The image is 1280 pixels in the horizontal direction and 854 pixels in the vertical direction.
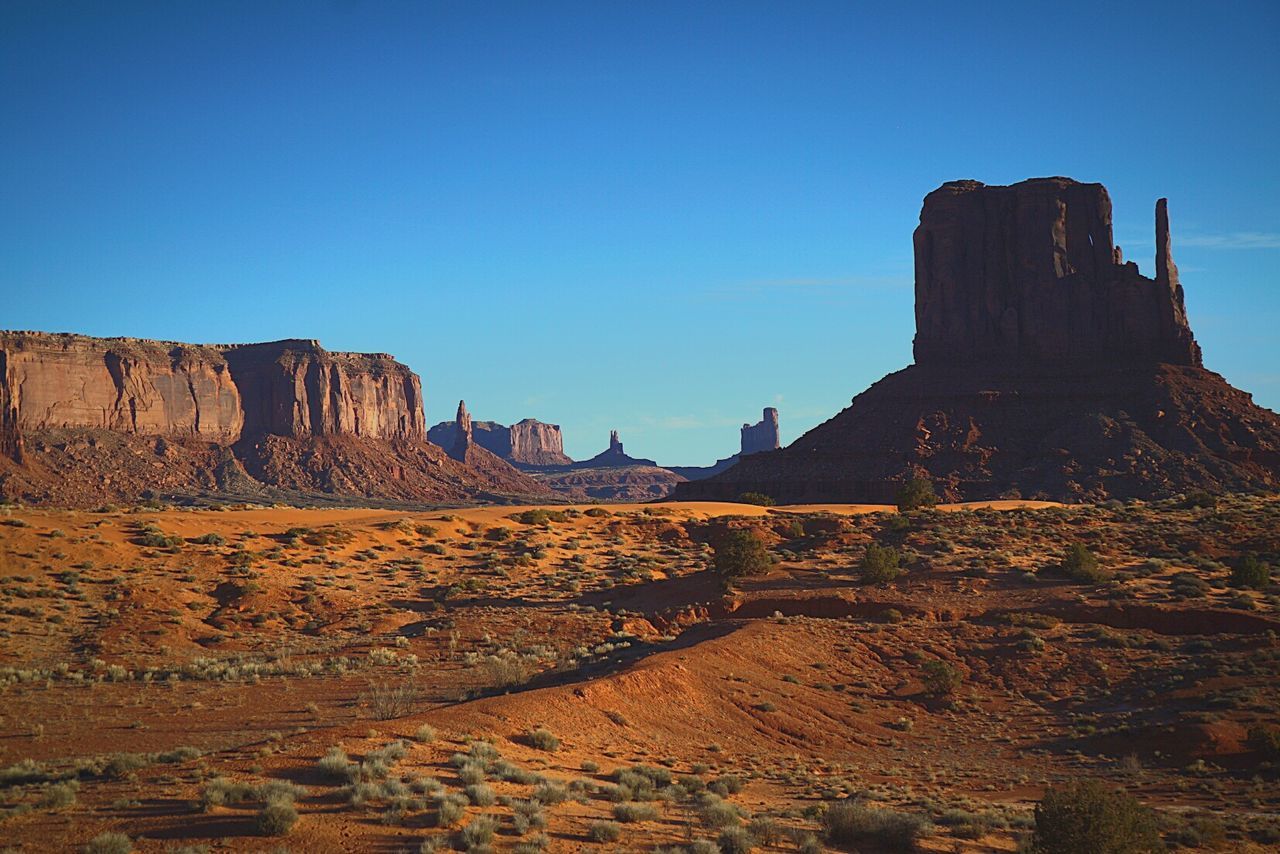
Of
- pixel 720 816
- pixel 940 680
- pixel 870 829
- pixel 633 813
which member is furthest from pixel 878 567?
pixel 633 813

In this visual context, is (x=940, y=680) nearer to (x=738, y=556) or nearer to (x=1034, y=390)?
(x=738, y=556)

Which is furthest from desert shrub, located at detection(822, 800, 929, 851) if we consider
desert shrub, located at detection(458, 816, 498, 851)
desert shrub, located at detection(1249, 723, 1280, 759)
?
desert shrub, located at detection(1249, 723, 1280, 759)

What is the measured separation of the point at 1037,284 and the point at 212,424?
106461mm

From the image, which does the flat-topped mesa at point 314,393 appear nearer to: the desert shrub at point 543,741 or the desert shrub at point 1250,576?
the desert shrub at point 1250,576

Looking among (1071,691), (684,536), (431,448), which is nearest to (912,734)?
(1071,691)

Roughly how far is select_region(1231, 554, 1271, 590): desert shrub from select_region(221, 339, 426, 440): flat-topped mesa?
138m

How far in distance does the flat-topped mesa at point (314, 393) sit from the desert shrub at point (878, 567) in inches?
5117

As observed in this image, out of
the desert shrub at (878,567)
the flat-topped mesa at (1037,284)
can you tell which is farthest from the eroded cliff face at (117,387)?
the desert shrub at (878,567)

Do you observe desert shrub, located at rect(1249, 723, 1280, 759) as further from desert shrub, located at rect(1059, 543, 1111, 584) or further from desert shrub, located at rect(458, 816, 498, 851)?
desert shrub, located at rect(1059, 543, 1111, 584)

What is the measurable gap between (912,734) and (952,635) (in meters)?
7.03

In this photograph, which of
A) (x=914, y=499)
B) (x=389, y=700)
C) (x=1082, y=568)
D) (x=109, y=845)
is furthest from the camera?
(x=914, y=499)

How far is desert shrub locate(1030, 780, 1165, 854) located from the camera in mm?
12414

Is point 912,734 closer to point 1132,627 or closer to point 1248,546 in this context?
point 1132,627

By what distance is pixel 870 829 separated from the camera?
524 inches
